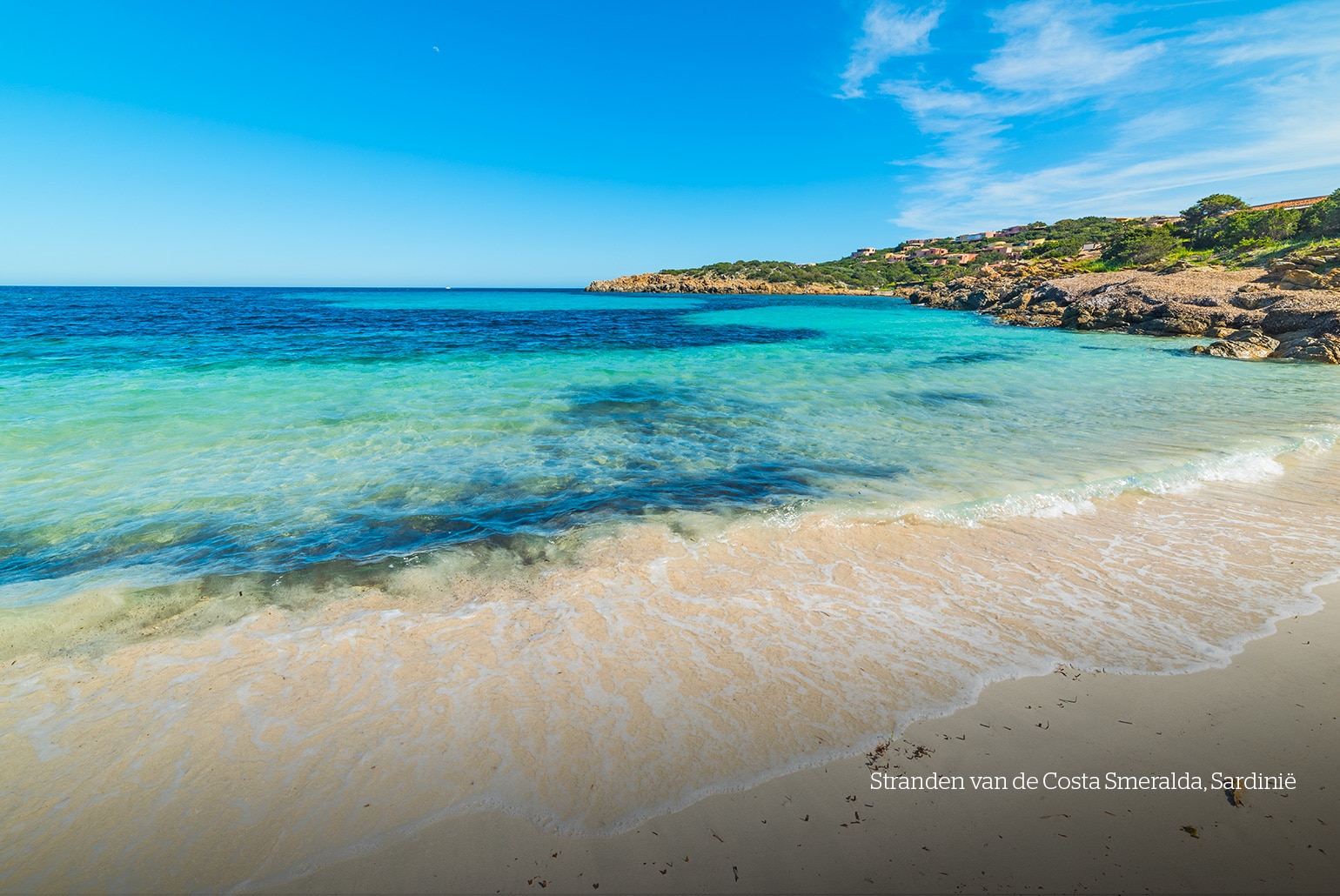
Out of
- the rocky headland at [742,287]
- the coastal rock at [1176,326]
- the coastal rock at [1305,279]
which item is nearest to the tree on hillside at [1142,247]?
the coastal rock at [1305,279]

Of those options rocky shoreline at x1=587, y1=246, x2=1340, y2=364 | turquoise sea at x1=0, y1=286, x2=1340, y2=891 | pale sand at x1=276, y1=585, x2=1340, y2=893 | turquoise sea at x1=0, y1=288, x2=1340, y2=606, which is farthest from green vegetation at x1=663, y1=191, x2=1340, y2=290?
pale sand at x1=276, y1=585, x2=1340, y2=893

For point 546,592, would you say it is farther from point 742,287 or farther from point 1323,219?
point 742,287

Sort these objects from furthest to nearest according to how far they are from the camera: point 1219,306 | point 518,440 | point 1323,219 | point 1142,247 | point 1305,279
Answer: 1. point 1142,247
2. point 1323,219
3. point 1219,306
4. point 1305,279
5. point 518,440

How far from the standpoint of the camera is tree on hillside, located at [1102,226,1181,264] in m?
48.8

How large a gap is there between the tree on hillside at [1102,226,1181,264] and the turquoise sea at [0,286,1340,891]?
168 feet

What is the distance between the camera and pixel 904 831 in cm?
261

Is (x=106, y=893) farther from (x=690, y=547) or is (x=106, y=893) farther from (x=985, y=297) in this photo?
(x=985, y=297)

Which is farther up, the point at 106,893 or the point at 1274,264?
the point at 1274,264

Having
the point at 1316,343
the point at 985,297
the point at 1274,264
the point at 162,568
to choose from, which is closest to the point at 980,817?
the point at 162,568

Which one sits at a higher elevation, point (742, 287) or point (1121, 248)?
point (1121, 248)

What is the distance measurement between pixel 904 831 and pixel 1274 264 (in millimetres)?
40673

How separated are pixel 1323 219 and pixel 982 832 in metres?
60.9

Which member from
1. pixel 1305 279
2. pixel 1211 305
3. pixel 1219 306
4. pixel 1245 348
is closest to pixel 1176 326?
pixel 1219 306

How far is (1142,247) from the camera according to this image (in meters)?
50.2
